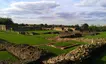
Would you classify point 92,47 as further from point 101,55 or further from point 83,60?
point 83,60

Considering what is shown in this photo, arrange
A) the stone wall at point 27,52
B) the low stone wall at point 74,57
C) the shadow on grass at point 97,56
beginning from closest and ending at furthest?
the low stone wall at point 74,57
the shadow on grass at point 97,56
the stone wall at point 27,52

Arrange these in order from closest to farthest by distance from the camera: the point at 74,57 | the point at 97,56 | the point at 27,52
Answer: the point at 74,57 < the point at 27,52 < the point at 97,56

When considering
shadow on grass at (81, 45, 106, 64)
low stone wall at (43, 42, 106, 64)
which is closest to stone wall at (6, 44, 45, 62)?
low stone wall at (43, 42, 106, 64)

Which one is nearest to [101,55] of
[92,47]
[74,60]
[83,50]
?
[92,47]

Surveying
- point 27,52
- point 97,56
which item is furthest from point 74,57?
point 27,52

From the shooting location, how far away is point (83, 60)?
60.5 feet

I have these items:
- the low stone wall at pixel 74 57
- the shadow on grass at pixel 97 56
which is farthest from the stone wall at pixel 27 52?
the shadow on grass at pixel 97 56

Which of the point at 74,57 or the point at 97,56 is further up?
the point at 74,57

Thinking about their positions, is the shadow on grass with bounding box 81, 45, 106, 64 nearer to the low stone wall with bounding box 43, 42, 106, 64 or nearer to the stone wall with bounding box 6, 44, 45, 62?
the low stone wall with bounding box 43, 42, 106, 64

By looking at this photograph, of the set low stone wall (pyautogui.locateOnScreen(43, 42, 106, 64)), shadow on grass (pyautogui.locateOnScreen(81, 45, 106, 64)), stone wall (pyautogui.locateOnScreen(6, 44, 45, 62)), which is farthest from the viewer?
stone wall (pyautogui.locateOnScreen(6, 44, 45, 62))

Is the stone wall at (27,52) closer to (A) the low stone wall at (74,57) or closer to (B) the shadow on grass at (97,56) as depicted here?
(A) the low stone wall at (74,57)

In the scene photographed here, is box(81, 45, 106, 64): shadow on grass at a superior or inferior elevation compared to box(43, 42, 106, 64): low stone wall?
inferior

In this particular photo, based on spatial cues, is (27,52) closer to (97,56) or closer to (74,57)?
A: (74,57)

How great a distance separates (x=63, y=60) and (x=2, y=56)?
29.2 feet
